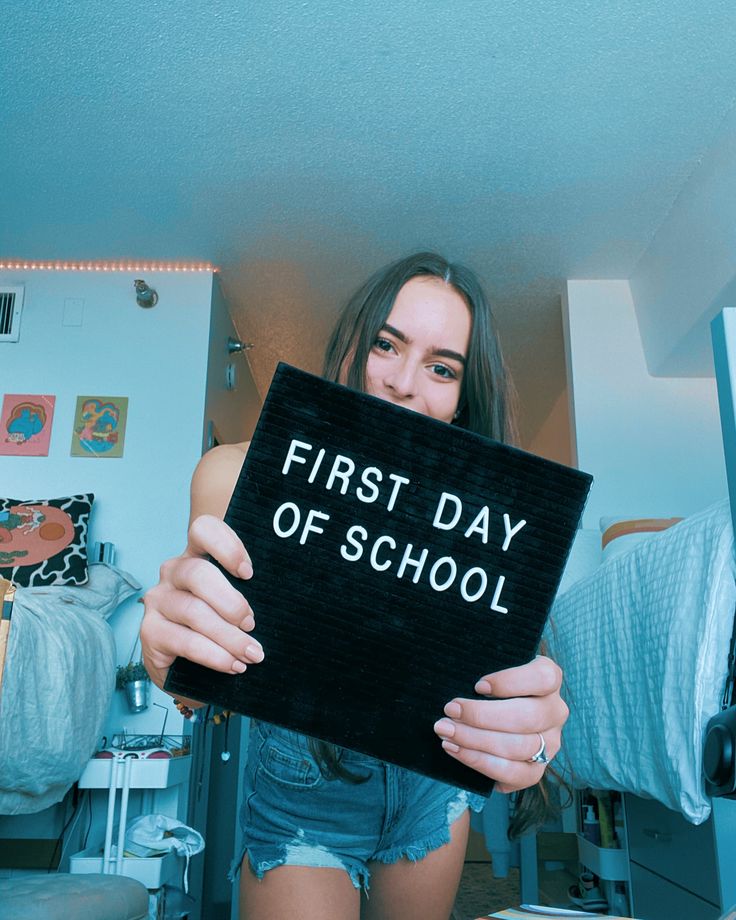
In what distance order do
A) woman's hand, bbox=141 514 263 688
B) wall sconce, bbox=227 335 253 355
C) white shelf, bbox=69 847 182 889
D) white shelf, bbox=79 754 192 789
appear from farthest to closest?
wall sconce, bbox=227 335 253 355
white shelf, bbox=79 754 192 789
white shelf, bbox=69 847 182 889
woman's hand, bbox=141 514 263 688

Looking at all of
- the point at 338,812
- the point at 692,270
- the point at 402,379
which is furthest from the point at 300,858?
the point at 692,270

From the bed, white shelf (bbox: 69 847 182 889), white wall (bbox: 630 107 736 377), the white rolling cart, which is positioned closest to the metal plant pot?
the white rolling cart

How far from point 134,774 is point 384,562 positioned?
212 centimetres

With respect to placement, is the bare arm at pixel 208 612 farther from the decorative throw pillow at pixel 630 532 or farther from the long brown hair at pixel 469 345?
the decorative throw pillow at pixel 630 532

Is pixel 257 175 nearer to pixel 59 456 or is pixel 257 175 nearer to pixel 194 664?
pixel 59 456

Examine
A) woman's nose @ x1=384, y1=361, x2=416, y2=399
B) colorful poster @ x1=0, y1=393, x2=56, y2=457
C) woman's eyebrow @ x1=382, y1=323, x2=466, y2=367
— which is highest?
colorful poster @ x1=0, y1=393, x2=56, y2=457

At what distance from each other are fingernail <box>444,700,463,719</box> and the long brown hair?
0.45 metres

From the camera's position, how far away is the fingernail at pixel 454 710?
1.89ft

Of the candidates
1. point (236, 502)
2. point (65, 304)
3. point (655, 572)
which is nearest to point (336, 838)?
point (236, 502)

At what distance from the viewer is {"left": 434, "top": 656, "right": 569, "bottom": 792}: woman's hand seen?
57 cm

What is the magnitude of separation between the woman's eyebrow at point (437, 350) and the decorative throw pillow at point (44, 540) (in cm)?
220

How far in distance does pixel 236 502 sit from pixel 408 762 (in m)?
0.22

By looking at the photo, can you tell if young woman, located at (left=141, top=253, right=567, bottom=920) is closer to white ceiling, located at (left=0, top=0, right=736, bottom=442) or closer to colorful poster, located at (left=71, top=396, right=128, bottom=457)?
white ceiling, located at (left=0, top=0, right=736, bottom=442)

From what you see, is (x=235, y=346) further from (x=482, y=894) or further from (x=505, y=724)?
(x=505, y=724)
